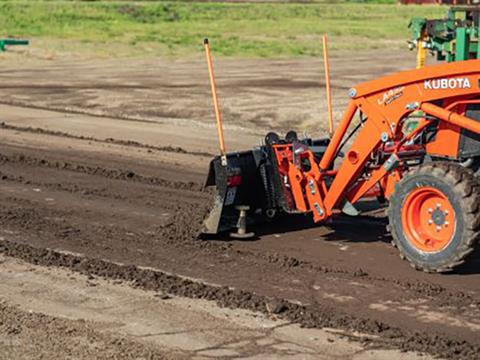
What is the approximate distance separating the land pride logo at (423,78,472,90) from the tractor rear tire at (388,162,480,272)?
62cm

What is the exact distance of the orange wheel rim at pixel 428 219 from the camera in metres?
8.60

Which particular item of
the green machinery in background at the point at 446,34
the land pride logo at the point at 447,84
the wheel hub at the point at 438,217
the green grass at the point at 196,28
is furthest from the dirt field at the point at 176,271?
the green grass at the point at 196,28

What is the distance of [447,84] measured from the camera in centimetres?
869

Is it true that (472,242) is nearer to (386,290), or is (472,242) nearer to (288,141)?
(386,290)

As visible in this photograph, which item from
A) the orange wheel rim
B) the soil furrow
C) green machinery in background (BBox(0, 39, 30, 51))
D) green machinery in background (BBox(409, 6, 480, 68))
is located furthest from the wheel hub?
green machinery in background (BBox(0, 39, 30, 51))

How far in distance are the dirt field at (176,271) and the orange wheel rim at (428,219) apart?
284mm

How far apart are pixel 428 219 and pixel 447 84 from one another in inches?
43.1

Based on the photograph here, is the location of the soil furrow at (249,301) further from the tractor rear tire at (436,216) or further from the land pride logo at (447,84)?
the land pride logo at (447,84)

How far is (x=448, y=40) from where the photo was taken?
1939cm

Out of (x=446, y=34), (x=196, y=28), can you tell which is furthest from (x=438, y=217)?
(x=196, y=28)

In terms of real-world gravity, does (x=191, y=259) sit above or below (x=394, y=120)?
below

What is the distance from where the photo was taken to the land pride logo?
859 cm

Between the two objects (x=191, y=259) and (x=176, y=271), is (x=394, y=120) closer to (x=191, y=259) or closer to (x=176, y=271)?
(x=191, y=259)

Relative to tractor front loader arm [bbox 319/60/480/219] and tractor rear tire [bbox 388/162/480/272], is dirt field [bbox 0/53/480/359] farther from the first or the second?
tractor front loader arm [bbox 319/60/480/219]
